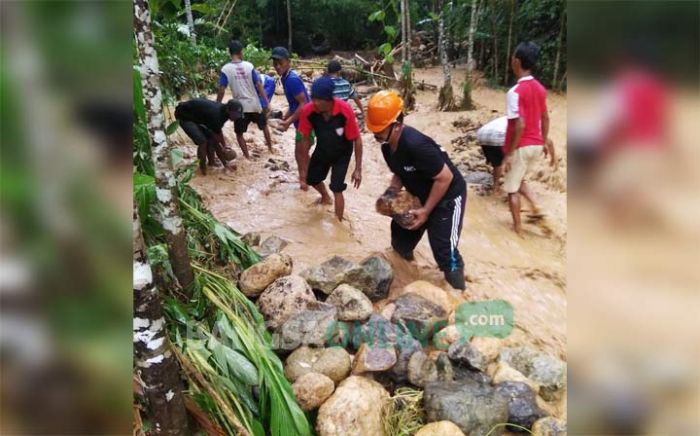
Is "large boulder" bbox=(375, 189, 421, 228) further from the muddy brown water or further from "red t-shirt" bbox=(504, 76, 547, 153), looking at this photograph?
"red t-shirt" bbox=(504, 76, 547, 153)

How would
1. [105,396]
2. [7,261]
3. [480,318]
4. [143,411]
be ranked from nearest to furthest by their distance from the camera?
[7,261] < [105,396] < [143,411] < [480,318]

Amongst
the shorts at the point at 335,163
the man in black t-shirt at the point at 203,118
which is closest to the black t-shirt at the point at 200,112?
the man in black t-shirt at the point at 203,118

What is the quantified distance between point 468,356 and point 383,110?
1.44m

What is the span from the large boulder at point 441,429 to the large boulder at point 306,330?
0.67 meters

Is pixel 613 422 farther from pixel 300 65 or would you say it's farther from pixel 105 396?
pixel 300 65

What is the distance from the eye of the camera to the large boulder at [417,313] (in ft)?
9.28

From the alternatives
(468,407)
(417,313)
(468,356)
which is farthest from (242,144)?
(468,407)

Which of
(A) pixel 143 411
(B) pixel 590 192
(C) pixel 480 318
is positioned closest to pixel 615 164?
(B) pixel 590 192

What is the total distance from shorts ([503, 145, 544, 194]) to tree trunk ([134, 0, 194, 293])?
9.27 feet

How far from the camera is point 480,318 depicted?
316 cm

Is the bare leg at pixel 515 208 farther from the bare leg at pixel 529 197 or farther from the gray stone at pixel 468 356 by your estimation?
the gray stone at pixel 468 356

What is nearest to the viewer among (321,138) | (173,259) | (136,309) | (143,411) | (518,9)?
(136,309)

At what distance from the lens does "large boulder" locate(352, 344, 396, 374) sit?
2.43 metres

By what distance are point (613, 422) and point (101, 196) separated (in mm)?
641
